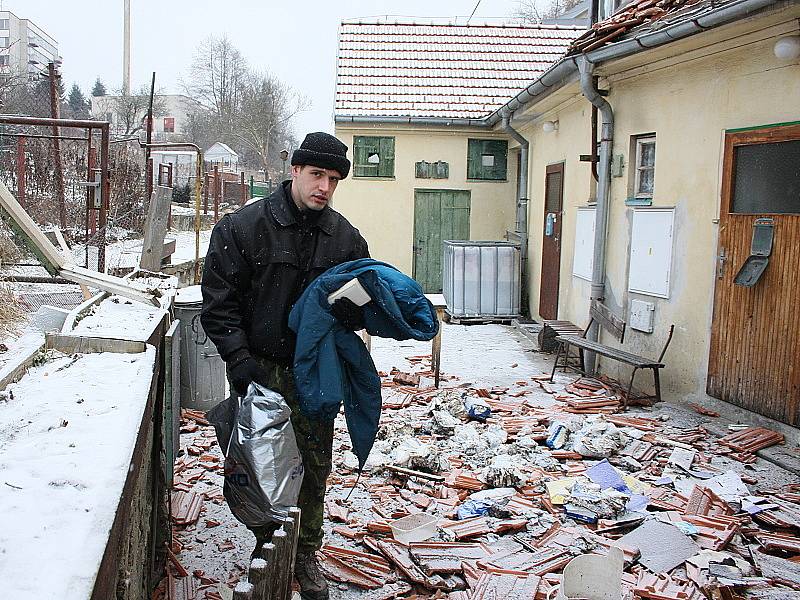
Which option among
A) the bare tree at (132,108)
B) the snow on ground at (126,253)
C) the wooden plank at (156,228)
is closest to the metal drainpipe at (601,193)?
the snow on ground at (126,253)


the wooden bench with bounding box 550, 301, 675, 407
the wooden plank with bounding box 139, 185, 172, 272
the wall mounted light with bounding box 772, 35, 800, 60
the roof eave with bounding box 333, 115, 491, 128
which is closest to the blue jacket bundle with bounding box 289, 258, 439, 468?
the wall mounted light with bounding box 772, 35, 800, 60

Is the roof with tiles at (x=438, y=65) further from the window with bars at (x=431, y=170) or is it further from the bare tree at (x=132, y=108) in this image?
the bare tree at (x=132, y=108)

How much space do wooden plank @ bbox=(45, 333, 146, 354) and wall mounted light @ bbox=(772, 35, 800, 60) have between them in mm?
5268

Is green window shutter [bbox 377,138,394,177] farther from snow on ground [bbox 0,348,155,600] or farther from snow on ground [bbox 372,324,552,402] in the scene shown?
snow on ground [bbox 0,348,155,600]

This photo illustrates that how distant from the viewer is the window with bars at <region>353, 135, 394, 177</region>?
16297 mm

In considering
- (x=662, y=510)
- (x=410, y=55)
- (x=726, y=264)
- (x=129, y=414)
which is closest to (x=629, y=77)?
(x=726, y=264)

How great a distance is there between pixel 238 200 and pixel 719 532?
110 ft

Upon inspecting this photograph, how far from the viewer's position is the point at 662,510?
5.12 m

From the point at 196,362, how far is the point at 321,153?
11.6 ft

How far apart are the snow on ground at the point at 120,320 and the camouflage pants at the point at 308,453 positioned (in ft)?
2.31

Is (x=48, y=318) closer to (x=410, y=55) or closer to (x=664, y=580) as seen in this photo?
(x=664, y=580)

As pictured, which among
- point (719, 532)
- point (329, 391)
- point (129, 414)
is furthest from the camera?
point (719, 532)

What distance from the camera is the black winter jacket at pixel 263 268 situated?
3.54 m

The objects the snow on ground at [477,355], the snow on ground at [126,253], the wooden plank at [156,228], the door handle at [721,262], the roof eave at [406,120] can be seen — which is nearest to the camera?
the door handle at [721,262]
